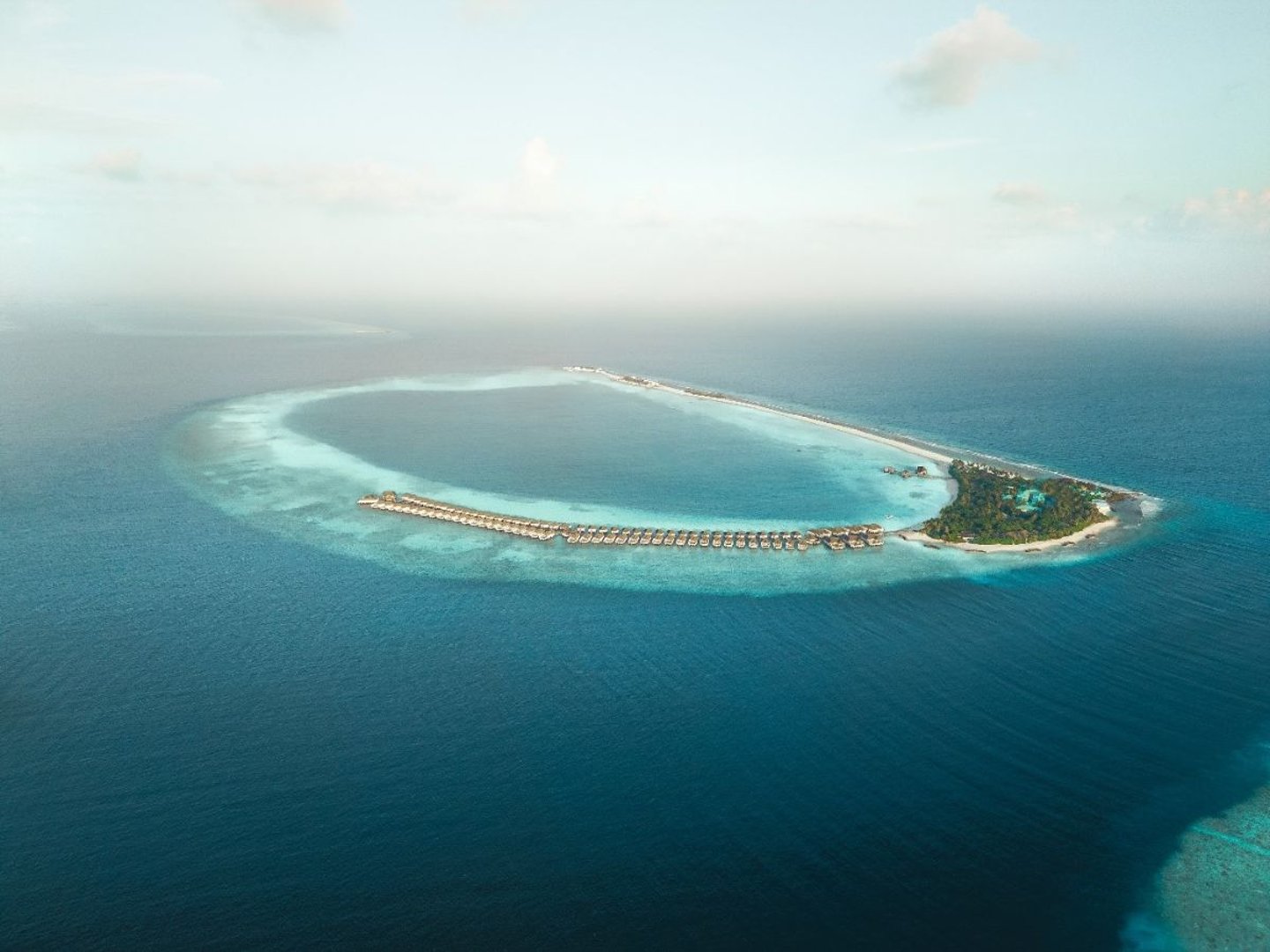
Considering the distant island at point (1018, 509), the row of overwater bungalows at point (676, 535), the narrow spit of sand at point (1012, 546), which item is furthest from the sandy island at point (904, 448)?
the row of overwater bungalows at point (676, 535)

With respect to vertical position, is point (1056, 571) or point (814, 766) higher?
point (1056, 571)

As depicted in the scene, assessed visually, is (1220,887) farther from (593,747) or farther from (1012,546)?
(1012,546)

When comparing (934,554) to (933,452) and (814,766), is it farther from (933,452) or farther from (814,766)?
(933,452)

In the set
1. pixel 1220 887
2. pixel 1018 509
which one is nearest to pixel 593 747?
pixel 1220 887

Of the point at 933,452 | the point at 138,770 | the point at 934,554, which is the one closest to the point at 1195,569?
the point at 934,554

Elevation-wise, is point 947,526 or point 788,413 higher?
point 788,413

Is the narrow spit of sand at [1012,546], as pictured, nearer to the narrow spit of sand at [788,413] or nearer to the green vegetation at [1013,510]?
the green vegetation at [1013,510]

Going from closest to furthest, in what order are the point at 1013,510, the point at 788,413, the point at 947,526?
the point at 947,526, the point at 1013,510, the point at 788,413
